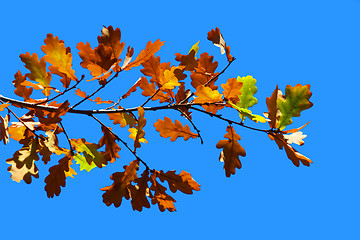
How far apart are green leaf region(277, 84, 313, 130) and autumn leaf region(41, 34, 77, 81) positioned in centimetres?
93

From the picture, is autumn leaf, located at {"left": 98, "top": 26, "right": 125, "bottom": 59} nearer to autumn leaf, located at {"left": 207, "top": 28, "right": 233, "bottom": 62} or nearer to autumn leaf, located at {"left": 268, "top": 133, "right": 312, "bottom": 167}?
autumn leaf, located at {"left": 207, "top": 28, "right": 233, "bottom": 62}

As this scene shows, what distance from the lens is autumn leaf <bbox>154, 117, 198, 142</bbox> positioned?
199cm

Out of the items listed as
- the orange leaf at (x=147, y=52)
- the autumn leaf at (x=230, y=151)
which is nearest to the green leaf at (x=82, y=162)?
the orange leaf at (x=147, y=52)

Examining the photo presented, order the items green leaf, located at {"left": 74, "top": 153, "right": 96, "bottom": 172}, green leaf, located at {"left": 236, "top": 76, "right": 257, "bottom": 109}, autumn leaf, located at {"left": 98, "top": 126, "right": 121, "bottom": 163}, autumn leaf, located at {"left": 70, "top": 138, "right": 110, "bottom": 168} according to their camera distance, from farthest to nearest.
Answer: green leaf, located at {"left": 74, "top": 153, "right": 96, "bottom": 172}
autumn leaf, located at {"left": 98, "top": 126, "right": 121, "bottom": 163}
autumn leaf, located at {"left": 70, "top": 138, "right": 110, "bottom": 168}
green leaf, located at {"left": 236, "top": 76, "right": 257, "bottom": 109}

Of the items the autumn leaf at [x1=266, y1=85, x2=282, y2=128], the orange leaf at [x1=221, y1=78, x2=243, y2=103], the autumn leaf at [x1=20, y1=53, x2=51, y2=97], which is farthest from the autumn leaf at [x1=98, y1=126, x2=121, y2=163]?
the autumn leaf at [x1=266, y1=85, x2=282, y2=128]

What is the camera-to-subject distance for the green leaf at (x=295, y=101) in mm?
1758

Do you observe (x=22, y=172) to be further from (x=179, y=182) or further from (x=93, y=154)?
(x=179, y=182)

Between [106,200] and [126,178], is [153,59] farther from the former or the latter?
[106,200]

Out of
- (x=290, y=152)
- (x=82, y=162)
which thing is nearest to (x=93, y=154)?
(x=82, y=162)

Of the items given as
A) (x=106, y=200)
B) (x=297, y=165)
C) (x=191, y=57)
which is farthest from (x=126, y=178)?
(x=297, y=165)

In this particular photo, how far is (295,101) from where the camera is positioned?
69.4 inches

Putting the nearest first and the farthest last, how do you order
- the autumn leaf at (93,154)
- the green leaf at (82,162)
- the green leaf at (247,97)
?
the green leaf at (247,97) < the autumn leaf at (93,154) < the green leaf at (82,162)

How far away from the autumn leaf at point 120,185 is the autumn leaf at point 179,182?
13cm

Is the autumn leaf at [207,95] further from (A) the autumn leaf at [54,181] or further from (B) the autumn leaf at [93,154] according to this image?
(A) the autumn leaf at [54,181]
